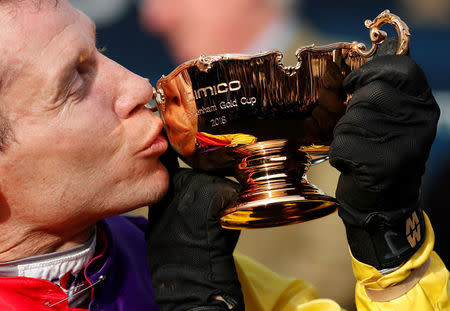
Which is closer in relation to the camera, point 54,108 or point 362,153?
point 362,153

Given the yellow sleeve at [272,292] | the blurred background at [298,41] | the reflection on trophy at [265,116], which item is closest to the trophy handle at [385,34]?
the reflection on trophy at [265,116]

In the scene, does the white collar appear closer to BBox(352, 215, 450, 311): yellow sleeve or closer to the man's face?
the man's face

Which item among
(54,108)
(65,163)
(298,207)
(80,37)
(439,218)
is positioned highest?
(80,37)

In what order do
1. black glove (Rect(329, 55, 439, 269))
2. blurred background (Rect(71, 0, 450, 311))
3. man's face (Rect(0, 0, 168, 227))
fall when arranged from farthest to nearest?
blurred background (Rect(71, 0, 450, 311)), man's face (Rect(0, 0, 168, 227)), black glove (Rect(329, 55, 439, 269))

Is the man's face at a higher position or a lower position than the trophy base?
higher

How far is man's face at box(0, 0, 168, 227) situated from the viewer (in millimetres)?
993

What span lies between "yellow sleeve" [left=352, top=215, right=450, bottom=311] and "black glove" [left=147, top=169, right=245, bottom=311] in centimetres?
25

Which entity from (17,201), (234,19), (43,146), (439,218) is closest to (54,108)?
(43,146)

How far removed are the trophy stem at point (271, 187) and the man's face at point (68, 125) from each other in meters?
0.17

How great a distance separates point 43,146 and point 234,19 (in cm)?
132

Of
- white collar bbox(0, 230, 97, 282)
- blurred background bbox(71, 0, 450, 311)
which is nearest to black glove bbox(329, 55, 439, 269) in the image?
white collar bbox(0, 230, 97, 282)

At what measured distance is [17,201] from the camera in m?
1.05

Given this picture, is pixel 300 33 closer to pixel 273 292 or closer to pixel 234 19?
pixel 234 19

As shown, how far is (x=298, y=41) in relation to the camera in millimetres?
2277
